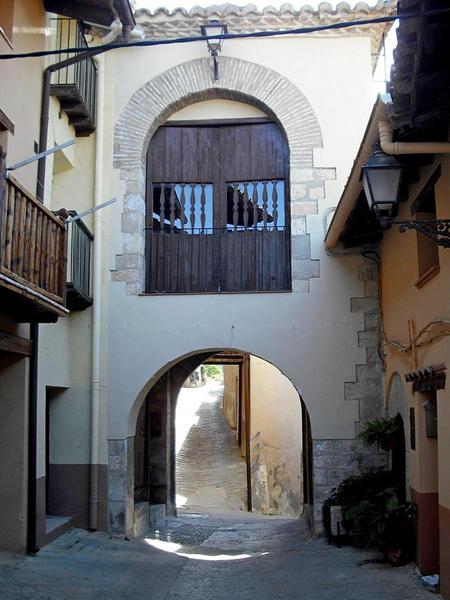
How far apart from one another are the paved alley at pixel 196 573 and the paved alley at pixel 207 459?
7.12 m

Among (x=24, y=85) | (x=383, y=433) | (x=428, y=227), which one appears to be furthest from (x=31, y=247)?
(x=383, y=433)

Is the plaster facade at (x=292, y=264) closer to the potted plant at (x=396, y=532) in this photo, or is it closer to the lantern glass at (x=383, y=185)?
the potted plant at (x=396, y=532)

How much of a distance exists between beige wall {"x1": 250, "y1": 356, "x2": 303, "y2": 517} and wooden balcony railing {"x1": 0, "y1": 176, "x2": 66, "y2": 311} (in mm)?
11515

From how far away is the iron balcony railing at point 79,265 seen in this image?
9.63m

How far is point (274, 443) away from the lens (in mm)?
18500

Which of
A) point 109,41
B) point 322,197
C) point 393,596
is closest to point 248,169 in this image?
point 322,197

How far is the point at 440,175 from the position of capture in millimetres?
6484

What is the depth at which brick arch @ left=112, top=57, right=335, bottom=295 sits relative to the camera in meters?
10.4

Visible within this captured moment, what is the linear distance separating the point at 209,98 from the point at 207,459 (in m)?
14.2

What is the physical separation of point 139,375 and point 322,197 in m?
3.56

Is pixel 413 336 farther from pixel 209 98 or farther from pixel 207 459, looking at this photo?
pixel 207 459

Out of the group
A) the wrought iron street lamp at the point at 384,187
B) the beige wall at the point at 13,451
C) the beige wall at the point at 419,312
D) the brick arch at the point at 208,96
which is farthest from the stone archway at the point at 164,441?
the wrought iron street lamp at the point at 384,187

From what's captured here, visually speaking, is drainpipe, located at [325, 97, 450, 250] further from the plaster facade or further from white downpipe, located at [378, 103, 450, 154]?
the plaster facade

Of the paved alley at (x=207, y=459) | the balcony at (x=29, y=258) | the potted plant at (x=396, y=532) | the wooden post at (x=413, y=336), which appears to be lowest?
the paved alley at (x=207, y=459)
